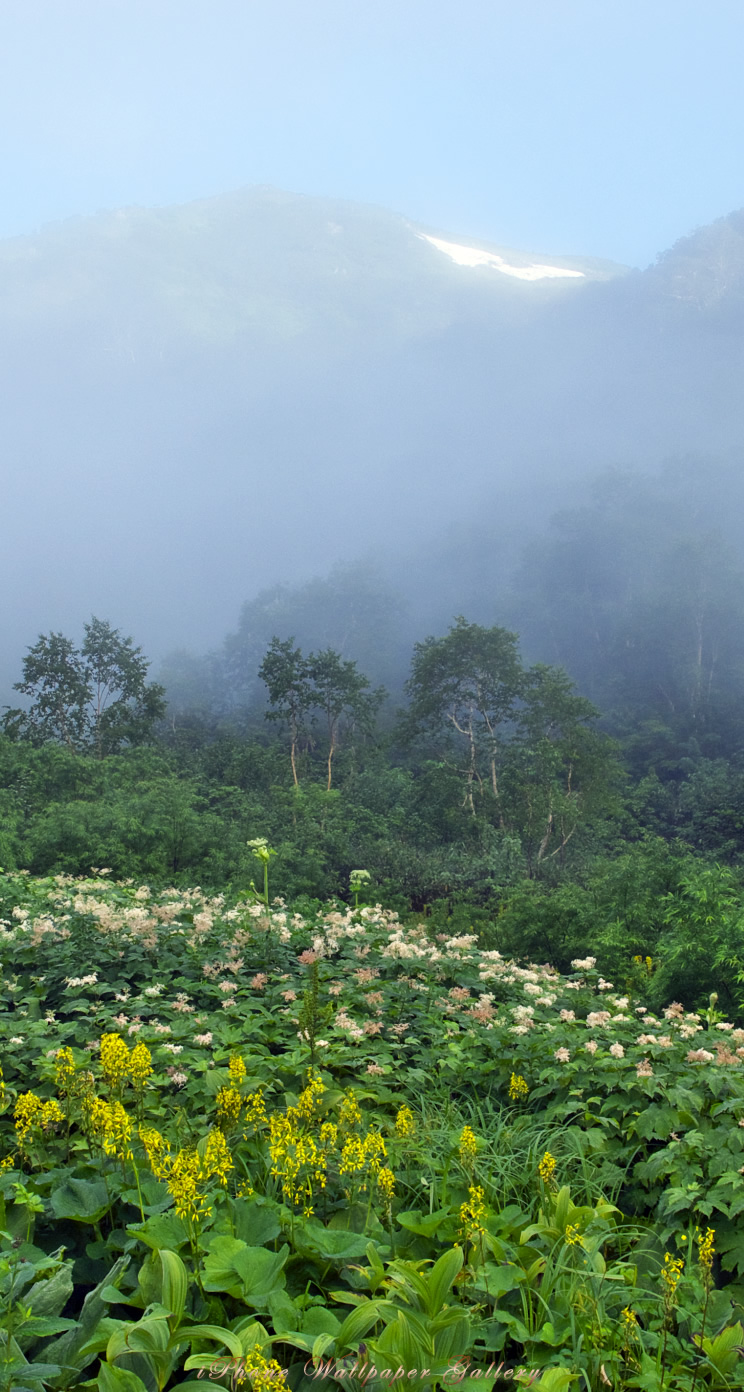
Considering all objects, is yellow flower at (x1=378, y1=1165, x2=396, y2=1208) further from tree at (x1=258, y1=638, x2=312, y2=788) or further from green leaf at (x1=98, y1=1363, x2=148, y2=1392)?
tree at (x1=258, y1=638, x2=312, y2=788)

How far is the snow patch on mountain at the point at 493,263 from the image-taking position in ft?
490

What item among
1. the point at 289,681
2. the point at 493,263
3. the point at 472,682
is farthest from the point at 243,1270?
the point at 493,263

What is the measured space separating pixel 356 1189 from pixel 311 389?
14820 centimetres

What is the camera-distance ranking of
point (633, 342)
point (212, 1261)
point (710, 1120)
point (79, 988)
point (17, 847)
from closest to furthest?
point (212, 1261)
point (710, 1120)
point (79, 988)
point (17, 847)
point (633, 342)

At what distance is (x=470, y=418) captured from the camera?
4476 inches

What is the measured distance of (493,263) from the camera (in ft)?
521

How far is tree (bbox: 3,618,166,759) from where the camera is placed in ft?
87.2

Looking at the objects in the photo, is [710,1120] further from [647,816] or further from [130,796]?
[647,816]

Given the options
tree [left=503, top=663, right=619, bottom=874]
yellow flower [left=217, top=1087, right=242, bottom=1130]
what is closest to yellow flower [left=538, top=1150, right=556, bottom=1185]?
yellow flower [left=217, top=1087, right=242, bottom=1130]

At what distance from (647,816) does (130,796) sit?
57.2 ft

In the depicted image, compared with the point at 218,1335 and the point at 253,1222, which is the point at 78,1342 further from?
the point at 253,1222

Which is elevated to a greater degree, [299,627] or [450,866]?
[299,627]

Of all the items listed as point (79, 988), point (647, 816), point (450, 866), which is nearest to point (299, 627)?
point (647, 816)

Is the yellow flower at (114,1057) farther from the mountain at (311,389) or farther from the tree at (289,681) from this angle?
the mountain at (311,389)
